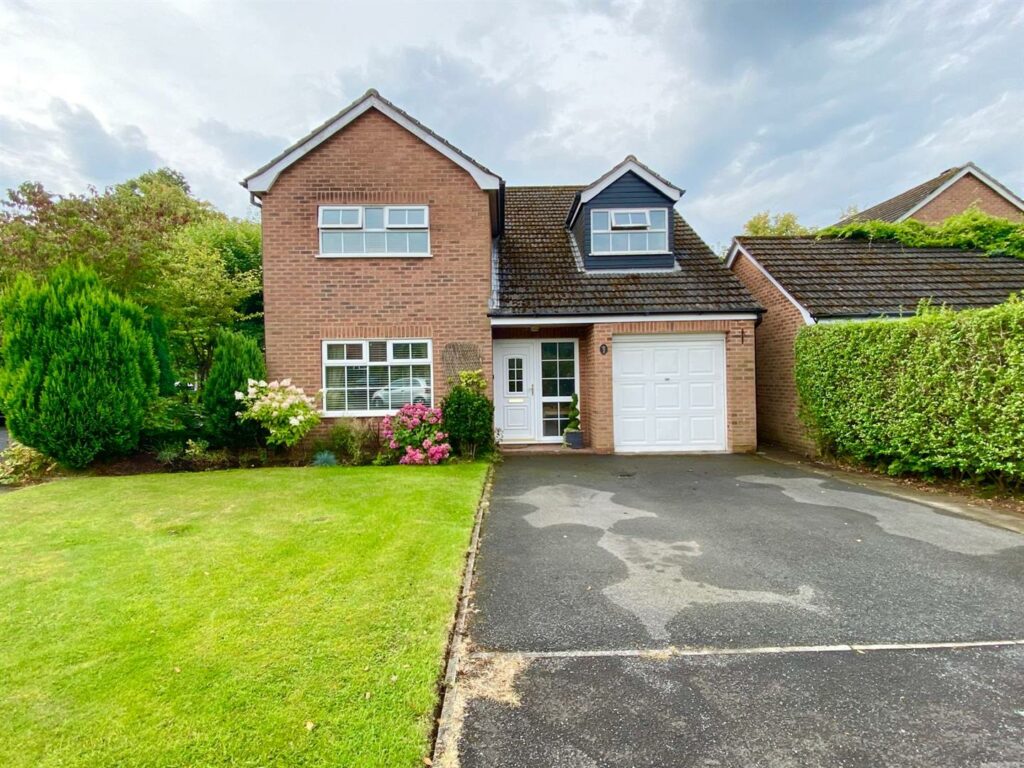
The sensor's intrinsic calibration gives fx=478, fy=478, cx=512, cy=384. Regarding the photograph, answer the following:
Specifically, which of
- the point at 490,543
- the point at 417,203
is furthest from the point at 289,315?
the point at 490,543

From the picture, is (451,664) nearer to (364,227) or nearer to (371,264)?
(371,264)

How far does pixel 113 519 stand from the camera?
19.1ft

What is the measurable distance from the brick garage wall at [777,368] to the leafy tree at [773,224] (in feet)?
70.5

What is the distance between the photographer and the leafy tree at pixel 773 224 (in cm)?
3028

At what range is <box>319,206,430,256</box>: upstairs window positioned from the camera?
1045cm

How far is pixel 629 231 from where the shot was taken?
38.5 feet

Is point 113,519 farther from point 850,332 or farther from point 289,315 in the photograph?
point 850,332

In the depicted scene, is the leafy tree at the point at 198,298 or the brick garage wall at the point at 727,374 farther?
the leafy tree at the point at 198,298

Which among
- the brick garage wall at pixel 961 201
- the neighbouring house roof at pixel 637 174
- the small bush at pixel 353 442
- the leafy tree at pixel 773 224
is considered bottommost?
the small bush at pixel 353 442

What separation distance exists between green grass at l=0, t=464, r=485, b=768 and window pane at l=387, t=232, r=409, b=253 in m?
6.22

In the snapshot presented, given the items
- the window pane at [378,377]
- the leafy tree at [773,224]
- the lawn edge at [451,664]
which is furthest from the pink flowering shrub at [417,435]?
the leafy tree at [773,224]

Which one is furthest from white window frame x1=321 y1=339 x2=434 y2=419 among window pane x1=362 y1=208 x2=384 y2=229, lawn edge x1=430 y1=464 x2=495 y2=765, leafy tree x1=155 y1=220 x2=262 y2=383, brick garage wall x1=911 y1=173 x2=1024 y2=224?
brick garage wall x1=911 y1=173 x2=1024 y2=224

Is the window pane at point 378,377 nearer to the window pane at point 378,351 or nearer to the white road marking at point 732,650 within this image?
the window pane at point 378,351

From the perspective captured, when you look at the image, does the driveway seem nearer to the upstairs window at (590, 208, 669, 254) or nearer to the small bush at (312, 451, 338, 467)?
the small bush at (312, 451, 338, 467)
